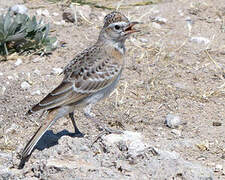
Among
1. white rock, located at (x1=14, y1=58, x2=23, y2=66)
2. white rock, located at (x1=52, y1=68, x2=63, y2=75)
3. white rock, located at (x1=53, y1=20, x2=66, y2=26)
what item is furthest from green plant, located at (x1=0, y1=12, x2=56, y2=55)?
white rock, located at (x1=53, y1=20, x2=66, y2=26)

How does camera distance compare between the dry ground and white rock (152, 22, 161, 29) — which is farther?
white rock (152, 22, 161, 29)

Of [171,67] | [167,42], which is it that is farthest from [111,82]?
[167,42]

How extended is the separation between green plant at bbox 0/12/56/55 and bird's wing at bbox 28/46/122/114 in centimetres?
219

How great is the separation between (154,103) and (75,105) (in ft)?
5.28

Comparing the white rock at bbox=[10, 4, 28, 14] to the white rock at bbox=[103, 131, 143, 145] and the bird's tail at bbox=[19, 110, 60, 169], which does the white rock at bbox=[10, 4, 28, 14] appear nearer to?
the bird's tail at bbox=[19, 110, 60, 169]

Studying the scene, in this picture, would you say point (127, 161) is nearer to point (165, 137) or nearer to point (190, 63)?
point (165, 137)

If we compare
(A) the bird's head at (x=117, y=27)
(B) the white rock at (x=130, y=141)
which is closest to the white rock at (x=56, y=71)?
(A) the bird's head at (x=117, y=27)

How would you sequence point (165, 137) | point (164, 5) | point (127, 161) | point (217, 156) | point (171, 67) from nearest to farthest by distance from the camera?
point (127, 161) < point (217, 156) < point (165, 137) < point (171, 67) < point (164, 5)

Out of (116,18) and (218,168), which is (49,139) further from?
(218,168)

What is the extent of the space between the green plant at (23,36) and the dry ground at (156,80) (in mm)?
242

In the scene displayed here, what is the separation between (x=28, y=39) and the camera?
328 inches

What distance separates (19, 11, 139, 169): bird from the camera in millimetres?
5891

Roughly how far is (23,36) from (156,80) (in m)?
2.13

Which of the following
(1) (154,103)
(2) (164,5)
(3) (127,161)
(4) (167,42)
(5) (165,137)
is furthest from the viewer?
(2) (164,5)
